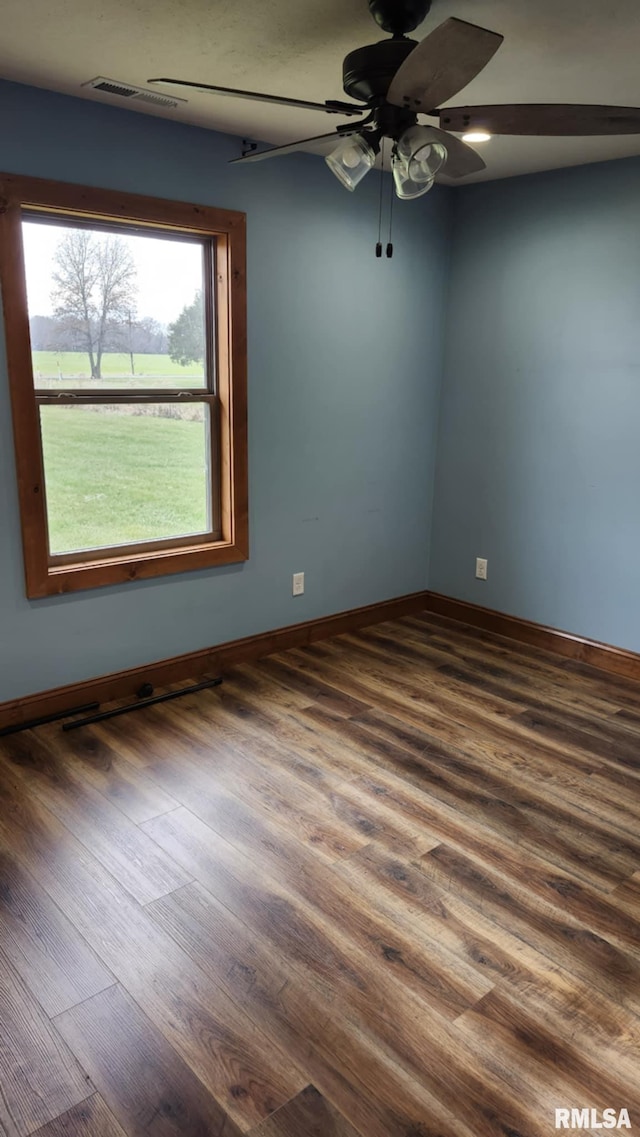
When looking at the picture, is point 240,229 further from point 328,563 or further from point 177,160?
point 328,563

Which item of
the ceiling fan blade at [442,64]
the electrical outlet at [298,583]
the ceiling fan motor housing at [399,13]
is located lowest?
the electrical outlet at [298,583]

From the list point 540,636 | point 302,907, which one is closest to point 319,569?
point 540,636

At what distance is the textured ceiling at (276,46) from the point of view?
1965 millimetres

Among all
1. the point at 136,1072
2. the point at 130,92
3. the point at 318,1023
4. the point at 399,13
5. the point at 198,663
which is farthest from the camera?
the point at 198,663

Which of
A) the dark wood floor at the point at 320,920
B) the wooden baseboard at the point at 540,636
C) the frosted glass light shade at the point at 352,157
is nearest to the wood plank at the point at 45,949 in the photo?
the dark wood floor at the point at 320,920

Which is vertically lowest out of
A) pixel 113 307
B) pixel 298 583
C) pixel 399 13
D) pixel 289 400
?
pixel 298 583

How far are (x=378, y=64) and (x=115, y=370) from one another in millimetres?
1662

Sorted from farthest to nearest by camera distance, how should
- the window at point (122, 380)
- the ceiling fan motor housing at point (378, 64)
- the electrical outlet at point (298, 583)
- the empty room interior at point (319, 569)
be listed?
the electrical outlet at point (298, 583) → the window at point (122, 380) → the ceiling fan motor housing at point (378, 64) → the empty room interior at point (319, 569)

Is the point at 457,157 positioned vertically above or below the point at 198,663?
above

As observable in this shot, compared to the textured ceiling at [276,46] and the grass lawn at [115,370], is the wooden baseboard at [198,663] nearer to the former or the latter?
the grass lawn at [115,370]

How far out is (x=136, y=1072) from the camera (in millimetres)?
1580

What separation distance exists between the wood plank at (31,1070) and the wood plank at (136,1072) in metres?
0.03

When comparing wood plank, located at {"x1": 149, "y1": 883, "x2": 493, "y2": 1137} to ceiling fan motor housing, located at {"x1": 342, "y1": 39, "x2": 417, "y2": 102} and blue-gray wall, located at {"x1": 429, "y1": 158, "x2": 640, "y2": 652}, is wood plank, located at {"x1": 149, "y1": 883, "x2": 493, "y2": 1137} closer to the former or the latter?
ceiling fan motor housing, located at {"x1": 342, "y1": 39, "x2": 417, "y2": 102}

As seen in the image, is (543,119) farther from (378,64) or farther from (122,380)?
(122,380)
